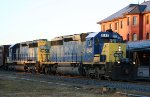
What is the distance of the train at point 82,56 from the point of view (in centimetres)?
2688

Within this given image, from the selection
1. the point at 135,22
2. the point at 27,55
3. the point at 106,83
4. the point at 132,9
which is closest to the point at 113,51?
the point at 106,83

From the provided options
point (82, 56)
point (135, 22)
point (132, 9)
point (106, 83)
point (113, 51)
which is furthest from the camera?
point (132, 9)

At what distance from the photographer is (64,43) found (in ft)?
114

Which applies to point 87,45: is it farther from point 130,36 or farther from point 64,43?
point 130,36

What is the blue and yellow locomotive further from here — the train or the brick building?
the brick building

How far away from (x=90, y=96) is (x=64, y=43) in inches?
773

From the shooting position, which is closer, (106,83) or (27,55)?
(106,83)

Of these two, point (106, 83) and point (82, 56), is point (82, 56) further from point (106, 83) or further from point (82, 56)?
point (106, 83)

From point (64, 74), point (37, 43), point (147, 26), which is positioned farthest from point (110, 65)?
point (147, 26)

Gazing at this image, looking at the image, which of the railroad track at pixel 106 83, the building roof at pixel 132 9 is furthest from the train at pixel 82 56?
the building roof at pixel 132 9

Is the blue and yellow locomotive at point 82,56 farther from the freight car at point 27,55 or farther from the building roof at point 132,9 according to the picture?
the building roof at point 132,9

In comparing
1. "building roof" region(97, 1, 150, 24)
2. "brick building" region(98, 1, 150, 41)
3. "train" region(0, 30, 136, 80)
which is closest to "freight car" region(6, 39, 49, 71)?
"train" region(0, 30, 136, 80)

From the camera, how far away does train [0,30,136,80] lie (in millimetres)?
26875

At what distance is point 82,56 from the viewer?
30.9 meters
